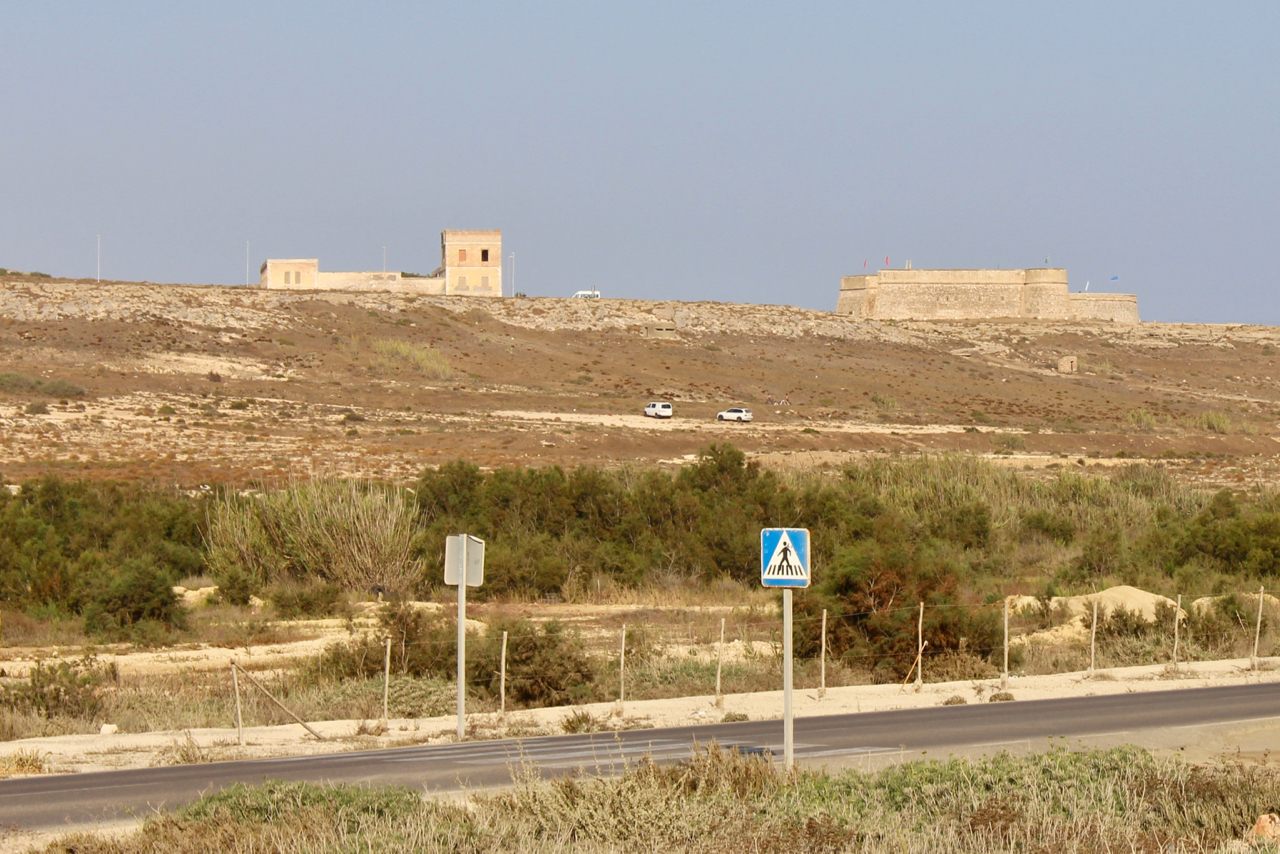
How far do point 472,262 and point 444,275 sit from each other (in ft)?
7.72

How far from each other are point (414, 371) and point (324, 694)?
5375cm

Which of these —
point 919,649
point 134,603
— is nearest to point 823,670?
point 919,649

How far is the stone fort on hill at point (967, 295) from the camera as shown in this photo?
355 ft

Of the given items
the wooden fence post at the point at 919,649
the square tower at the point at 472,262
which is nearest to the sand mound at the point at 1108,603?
the wooden fence post at the point at 919,649

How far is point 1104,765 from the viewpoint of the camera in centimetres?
1010

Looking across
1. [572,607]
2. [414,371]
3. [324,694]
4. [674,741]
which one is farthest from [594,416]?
[674,741]

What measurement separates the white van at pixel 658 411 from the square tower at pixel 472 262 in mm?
38716

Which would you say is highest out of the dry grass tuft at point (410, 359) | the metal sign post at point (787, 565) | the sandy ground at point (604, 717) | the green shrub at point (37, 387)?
the dry grass tuft at point (410, 359)

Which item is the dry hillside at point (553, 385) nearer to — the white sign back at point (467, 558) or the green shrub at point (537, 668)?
the green shrub at point (537, 668)

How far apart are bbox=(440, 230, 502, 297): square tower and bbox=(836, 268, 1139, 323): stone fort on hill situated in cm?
2911

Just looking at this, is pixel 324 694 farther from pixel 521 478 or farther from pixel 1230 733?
pixel 521 478

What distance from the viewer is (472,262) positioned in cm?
10181

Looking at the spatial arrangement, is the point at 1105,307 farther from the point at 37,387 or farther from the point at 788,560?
the point at 788,560

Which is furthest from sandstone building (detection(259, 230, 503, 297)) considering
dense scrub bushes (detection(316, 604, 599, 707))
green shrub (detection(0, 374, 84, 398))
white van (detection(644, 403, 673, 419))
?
dense scrub bushes (detection(316, 604, 599, 707))
